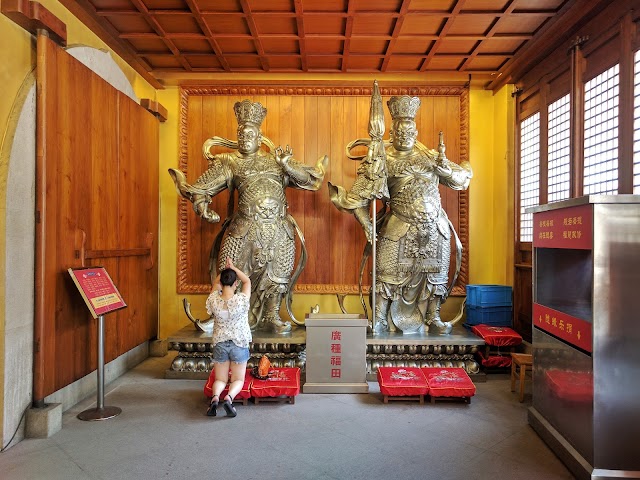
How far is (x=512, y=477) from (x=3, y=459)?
2776mm

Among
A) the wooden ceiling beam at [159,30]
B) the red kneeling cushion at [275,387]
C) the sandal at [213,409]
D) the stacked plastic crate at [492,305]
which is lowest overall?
the sandal at [213,409]

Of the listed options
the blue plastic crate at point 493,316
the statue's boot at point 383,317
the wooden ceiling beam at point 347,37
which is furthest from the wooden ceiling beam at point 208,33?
the blue plastic crate at point 493,316

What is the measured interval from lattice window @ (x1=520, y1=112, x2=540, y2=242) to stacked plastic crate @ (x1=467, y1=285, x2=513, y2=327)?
1.95 ft

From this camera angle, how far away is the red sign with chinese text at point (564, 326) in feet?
7.45

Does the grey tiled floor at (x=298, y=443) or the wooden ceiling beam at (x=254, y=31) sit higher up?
the wooden ceiling beam at (x=254, y=31)

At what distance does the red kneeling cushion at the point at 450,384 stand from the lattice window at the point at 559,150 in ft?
5.92

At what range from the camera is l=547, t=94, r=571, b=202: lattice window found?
→ 391 cm

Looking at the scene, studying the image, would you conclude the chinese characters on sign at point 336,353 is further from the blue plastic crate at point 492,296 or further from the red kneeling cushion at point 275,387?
the blue plastic crate at point 492,296

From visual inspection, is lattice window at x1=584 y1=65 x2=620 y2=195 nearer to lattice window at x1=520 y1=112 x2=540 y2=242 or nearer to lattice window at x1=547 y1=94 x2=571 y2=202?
lattice window at x1=547 y1=94 x2=571 y2=202

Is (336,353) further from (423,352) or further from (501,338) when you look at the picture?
(501,338)

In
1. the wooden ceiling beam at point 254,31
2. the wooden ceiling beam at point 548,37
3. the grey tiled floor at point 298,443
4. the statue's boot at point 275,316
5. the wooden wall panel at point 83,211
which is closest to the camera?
the grey tiled floor at point 298,443

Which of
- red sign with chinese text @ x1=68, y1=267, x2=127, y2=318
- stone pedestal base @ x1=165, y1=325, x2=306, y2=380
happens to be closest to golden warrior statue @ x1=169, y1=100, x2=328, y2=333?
stone pedestal base @ x1=165, y1=325, x2=306, y2=380

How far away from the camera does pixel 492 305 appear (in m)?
4.63

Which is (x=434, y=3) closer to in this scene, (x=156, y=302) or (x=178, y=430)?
(x=178, y=430)
